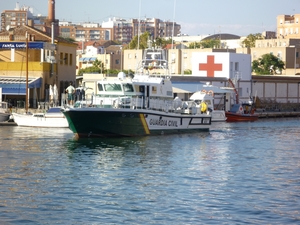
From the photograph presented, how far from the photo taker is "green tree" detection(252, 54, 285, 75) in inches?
4508

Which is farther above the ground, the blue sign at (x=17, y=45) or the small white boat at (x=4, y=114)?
the blue sign at (x=17, y=45)

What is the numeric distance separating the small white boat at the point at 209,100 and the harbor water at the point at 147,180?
14.8 meters

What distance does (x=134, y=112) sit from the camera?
44312 mm

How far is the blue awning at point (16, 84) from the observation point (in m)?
59.9

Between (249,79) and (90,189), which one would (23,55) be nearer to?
(249,79)

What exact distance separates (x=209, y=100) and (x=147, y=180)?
3409 centimetres

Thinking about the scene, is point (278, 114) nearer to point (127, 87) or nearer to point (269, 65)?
point (127, 87)

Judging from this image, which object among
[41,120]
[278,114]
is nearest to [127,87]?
[41,120]

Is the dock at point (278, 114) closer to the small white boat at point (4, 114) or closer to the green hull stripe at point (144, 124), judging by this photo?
the small white boat at point (4, 114)

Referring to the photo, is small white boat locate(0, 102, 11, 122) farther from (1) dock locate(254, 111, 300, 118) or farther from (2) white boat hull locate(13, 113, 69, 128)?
(1) dock locate(254, 111, 300, 118)

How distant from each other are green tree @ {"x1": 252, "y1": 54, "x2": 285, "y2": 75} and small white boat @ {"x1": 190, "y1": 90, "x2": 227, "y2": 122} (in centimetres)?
4986

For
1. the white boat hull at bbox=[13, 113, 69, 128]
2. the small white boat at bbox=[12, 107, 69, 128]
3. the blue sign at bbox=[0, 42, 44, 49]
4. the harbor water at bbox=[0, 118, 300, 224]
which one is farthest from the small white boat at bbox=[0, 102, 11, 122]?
the blue sign at bbox=[0, 42, 44, 49]

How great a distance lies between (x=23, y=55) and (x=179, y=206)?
45613mm

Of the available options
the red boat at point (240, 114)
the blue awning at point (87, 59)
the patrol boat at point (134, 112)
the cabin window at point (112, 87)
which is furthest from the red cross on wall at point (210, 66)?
the blue awning at point (87, 59)
